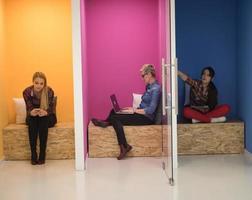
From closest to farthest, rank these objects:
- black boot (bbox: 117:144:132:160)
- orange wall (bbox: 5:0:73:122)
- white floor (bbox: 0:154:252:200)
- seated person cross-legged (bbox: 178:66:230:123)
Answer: white floor (bbox: 0:154:252:200) → black boot (bbox: 117:144:132:160) → seated person cross-legged (bbox: 178:66:230:123) → orange wall (bbox: 5:0:73:122)

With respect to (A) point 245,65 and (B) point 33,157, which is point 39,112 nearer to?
(B) point 33,157

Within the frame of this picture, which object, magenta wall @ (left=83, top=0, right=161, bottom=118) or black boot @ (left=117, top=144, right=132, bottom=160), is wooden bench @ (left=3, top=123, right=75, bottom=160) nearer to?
black boot @ (left=117, top=144, right=132, bottom=160)

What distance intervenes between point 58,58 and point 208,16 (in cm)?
229

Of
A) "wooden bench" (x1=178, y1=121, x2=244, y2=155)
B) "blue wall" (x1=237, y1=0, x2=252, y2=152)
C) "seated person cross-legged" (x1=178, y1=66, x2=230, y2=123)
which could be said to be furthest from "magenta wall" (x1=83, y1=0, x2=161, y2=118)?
"blue wall" (x1=237, y1=0, x2=252, y2=152)

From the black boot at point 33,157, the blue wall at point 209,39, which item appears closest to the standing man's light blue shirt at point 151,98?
the blue wall at point 209,39

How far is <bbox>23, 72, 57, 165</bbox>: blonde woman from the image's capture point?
5938mm

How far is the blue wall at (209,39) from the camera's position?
6668 millimetres

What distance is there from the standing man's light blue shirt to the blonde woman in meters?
1.27

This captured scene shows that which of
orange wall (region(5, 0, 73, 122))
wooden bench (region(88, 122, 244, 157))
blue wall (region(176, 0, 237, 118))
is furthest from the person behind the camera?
blue wall (region(176, 0, 237, 118))

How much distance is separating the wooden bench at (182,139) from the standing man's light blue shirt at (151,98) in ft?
0.65

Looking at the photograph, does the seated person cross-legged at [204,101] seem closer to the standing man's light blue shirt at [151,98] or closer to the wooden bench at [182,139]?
the wooden bench at [182,139]

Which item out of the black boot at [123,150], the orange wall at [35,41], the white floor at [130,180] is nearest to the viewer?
the white floor at [130,180]

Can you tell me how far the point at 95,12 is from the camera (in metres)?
6.65

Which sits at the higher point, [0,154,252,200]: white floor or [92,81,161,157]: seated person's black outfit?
[92,81,161,157]: seated person's black outfit
